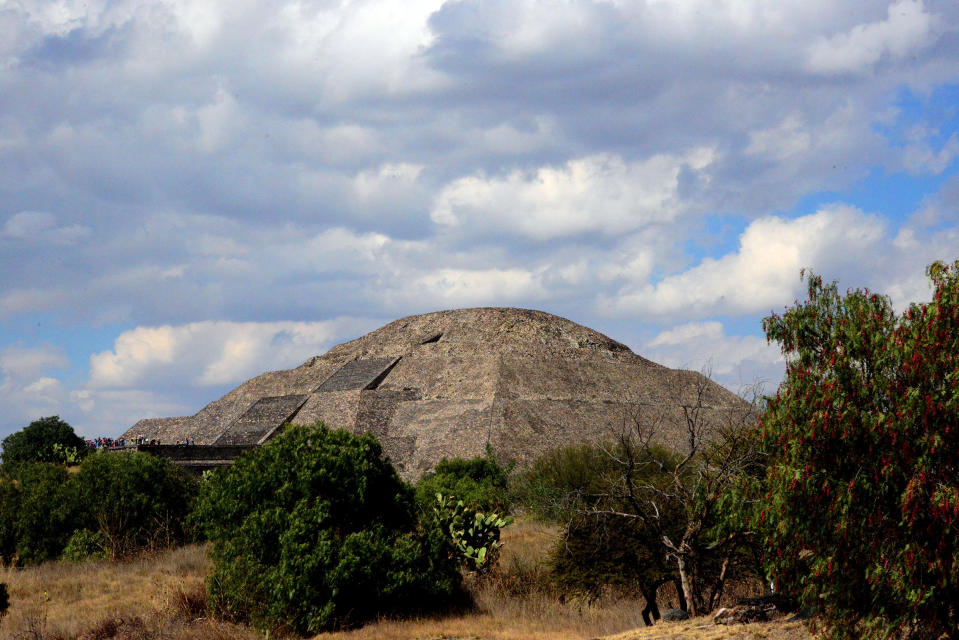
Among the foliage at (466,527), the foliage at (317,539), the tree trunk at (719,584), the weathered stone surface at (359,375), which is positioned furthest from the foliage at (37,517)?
the weathered stone surface at (359,375)

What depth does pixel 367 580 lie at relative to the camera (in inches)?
568

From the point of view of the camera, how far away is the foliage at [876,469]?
381 inches

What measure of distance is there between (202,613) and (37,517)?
36.1ft

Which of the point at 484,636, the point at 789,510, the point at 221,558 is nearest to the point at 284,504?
the point at 221,558

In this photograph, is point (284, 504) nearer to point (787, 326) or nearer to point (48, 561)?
point (787, 326)

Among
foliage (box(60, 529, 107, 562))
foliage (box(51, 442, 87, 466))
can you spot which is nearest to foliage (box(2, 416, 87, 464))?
foliage (box(51, 442, 87, 466))

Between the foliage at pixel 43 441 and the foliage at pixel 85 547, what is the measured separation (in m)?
26.7

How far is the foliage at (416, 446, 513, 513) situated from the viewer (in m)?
26.0

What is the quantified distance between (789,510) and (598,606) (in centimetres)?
791

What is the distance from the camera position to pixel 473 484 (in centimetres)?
2873

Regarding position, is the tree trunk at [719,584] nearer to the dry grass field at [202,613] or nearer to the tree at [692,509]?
the tree at [692,509]

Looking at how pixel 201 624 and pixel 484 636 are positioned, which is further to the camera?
pixel 201 624

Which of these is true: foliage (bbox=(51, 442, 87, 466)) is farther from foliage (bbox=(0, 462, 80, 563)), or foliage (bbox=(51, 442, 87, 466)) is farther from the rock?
the rock

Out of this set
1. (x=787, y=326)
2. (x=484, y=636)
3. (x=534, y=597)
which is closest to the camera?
(x=787, y=326)
